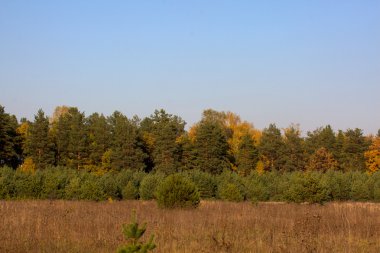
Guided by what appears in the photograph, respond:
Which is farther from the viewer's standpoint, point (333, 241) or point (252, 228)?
point (252, 228)

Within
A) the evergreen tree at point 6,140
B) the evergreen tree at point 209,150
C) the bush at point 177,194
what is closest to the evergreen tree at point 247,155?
the evergreen tree at point 209,150

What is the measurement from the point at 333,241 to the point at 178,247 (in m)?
3.64

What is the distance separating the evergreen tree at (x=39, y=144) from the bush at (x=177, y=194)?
35.2m

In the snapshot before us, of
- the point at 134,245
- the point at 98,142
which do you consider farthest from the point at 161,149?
the point at 134,245

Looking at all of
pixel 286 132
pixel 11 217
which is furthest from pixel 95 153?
pixel 11 217

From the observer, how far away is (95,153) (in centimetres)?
Answer: 5519

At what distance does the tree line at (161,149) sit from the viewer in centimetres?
5272

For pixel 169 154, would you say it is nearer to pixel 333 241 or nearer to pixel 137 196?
pixel 137 196

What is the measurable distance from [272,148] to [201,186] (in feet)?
96.4

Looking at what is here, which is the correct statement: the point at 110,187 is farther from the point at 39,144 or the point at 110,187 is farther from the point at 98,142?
the point at 98,142

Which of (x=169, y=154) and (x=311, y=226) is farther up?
(x=169, y=154)

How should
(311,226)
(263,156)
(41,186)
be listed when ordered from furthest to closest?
(263,156), (41,186), (311,226)

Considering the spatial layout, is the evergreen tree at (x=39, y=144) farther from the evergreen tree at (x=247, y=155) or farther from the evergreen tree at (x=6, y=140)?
the evergreen tree at (x=247, y=155)

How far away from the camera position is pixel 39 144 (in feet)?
169
